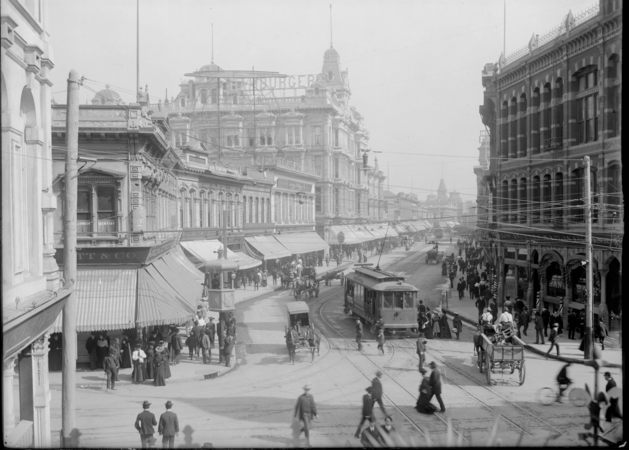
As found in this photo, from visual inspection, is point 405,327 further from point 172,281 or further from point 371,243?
point 371,243

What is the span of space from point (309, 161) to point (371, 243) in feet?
90.7

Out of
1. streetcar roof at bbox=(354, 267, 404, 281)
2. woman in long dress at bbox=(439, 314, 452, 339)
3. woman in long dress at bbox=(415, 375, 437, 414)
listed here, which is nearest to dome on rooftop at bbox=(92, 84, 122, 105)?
streetcar roof at bbox=(354, 267, 404, 281)

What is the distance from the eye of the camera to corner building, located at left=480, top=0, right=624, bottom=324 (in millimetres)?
26203

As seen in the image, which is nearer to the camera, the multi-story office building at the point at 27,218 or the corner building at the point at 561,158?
the multi-story office building at the point at 27,218

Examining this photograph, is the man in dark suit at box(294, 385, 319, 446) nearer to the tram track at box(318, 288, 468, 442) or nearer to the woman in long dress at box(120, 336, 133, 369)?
the tram track at box(318, 288, 468, 442)

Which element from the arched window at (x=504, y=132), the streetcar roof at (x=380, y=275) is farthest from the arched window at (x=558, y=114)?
the streetcar roof at (x=380, y=275)

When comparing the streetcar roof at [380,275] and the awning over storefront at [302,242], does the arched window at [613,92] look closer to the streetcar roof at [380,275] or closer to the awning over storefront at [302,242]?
the streetcar roof at [380,275]

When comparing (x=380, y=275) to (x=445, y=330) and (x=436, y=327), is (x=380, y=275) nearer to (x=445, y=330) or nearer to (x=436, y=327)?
(x=436, y=327)

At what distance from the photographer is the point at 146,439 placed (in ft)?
41.2

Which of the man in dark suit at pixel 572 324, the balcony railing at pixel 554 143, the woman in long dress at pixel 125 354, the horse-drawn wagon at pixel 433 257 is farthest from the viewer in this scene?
the horse-drawn wagon at pixel 433 257

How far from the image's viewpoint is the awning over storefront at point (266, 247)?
47969mm

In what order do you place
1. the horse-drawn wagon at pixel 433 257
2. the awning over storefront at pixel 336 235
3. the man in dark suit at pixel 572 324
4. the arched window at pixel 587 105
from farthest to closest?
the horse-drawn wagon at pixel 433 257 < the awning over storefront at pixel 336 235 < the arched window at pixel 587 105 < the man in dark suit at pixel 572 324

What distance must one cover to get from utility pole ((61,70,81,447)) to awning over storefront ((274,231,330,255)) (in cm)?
4111

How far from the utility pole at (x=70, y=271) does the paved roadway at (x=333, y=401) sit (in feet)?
3.62
